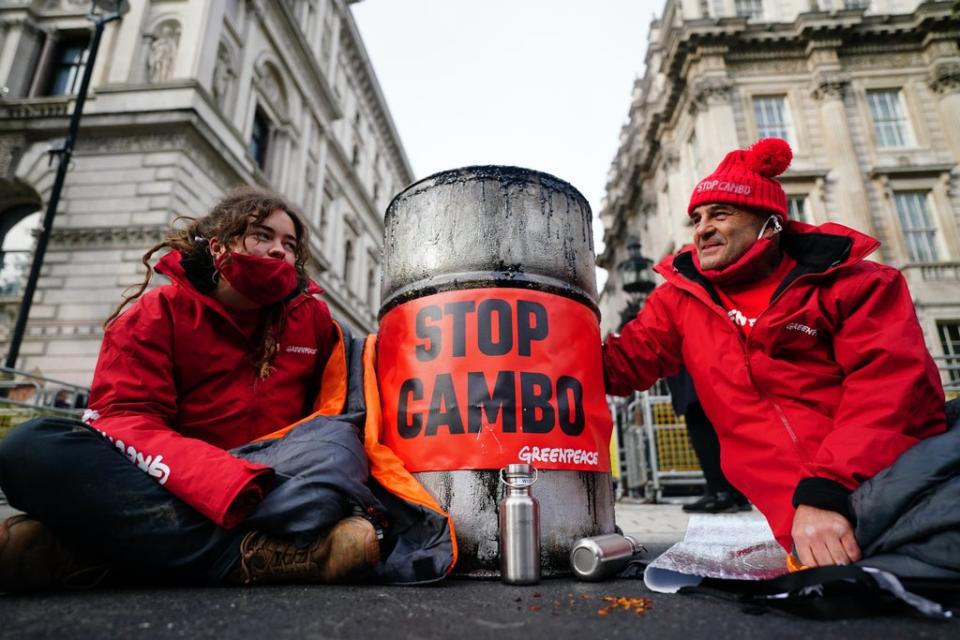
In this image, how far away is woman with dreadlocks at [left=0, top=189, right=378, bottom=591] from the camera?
1527mm

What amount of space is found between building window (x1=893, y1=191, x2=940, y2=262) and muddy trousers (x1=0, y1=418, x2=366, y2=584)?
64.3ft

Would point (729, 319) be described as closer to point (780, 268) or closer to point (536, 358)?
point (780, 268)

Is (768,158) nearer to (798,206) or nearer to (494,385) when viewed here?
(494,385)

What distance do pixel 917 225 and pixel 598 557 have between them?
19.7 metres

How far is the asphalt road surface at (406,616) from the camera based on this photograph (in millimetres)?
1080

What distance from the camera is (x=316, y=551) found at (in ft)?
5.39

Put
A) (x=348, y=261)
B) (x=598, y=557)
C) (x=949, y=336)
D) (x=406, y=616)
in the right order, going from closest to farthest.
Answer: (x=406, y=616) < (x=598, y=557) < (x=949, y=336) < (x=348, y=261)

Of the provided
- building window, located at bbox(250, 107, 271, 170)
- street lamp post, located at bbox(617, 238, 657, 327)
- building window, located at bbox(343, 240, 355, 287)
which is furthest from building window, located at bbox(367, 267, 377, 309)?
street lamp post, located at bbox(617, 238, 657, 327)

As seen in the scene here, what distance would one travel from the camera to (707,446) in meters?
5.05

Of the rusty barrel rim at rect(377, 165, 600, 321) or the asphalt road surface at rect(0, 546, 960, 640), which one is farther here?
the rusty barrel rim at rect(377, 165, 600, 321)

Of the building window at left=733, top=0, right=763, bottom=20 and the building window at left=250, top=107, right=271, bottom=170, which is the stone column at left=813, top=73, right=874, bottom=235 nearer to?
the building window at left=733, top=0, right=763, bottom=20

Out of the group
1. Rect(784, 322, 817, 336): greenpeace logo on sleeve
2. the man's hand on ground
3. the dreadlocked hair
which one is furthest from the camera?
the dreadlocked hair

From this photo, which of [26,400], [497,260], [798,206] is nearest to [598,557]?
[497,260]

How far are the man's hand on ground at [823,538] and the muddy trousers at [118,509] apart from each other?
1.35 m
